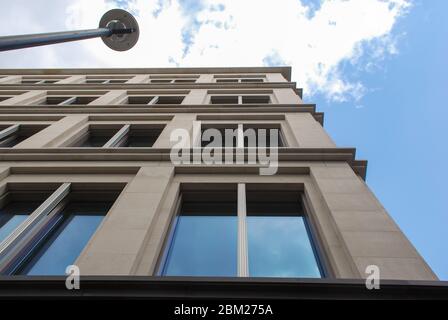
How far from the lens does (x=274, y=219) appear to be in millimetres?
8164

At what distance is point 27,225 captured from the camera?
728cm

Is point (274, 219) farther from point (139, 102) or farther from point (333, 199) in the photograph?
point (139, 102)

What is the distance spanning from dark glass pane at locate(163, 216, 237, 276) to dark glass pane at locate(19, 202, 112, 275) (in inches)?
81.4

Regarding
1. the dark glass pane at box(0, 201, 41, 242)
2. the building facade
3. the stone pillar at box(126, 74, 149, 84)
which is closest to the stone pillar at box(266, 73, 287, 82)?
the building facade

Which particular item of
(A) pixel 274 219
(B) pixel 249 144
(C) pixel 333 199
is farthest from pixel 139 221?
(B) pixel 249 144

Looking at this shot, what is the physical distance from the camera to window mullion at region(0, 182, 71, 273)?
6611mm

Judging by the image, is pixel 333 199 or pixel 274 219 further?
pixel 274 219

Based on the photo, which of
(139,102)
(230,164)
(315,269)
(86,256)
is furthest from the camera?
(139,102)

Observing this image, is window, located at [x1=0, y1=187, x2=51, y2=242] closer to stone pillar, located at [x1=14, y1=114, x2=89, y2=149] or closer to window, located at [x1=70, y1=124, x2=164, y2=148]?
stone pillar, located at [x1=14, y1=114, x2=89, y2=149]

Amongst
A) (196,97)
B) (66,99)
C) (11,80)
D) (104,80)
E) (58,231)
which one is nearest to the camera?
(58,231)

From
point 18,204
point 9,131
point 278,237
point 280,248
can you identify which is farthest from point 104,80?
point 280,248

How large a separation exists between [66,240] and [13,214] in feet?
6.84

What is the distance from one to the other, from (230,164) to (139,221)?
11.2 ft

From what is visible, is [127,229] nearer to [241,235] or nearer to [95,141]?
[241,235]
